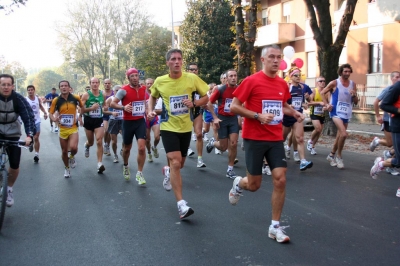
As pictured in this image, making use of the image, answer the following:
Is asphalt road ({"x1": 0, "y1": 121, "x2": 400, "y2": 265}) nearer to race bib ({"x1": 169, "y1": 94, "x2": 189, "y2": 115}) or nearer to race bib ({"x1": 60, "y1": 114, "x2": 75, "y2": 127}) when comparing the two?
race bib ({"x1": 60, "y1": 114, "x2": 75, "y2": 127})

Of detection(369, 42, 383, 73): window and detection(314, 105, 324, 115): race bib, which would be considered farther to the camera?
detection(369, 42, 383, 73): window

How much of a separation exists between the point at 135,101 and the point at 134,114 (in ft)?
0.96

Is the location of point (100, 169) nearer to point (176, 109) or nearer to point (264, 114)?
point (176, 109)

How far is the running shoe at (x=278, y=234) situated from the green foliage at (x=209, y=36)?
27844mm

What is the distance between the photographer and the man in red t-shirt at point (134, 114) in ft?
27.0

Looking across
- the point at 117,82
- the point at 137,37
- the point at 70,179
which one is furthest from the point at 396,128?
the point at 117,82

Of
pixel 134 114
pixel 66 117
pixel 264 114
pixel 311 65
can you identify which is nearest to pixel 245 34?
pixel 311 65

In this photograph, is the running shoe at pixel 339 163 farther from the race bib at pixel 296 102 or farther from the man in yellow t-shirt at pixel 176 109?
the man in yellow t-shirt at pixel 176 109

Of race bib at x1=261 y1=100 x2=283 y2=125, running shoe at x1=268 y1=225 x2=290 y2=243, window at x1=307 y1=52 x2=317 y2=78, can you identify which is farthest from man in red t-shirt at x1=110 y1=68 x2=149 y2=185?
window at x1=307 y1=52 x2=317 y2=78

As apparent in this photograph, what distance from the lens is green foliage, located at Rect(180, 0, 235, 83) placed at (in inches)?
1286

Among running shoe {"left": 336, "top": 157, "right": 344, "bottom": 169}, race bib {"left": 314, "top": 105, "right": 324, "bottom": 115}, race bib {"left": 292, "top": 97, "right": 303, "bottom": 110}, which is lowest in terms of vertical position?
running shoe {"left": 336, "top": 157, "right": 344, "bottom": 169}

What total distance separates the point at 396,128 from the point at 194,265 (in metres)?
3.94

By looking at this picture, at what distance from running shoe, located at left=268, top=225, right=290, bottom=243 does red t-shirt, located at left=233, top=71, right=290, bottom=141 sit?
0.97m

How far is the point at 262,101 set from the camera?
5234 millimetres
